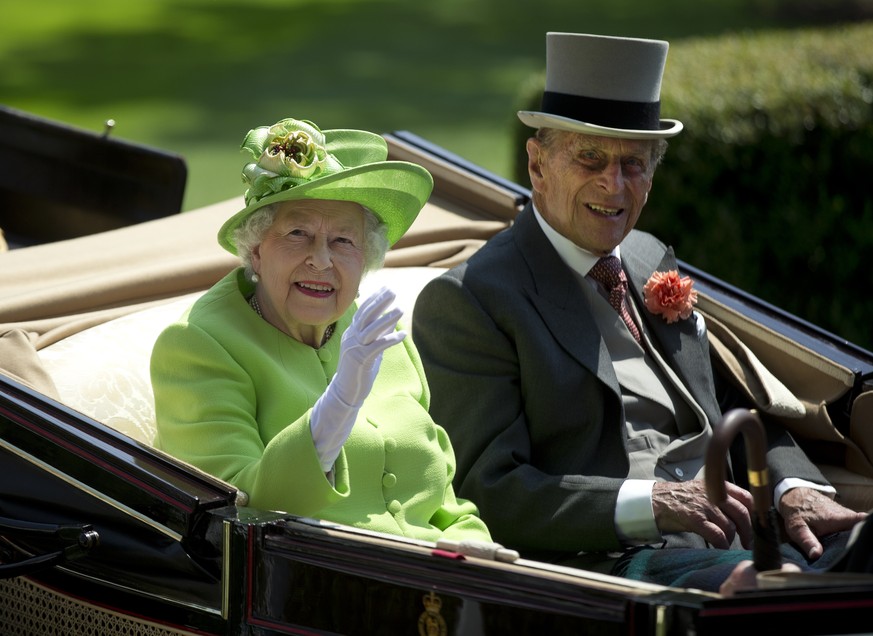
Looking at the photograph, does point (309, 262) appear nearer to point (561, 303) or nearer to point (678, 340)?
point (561, 303)

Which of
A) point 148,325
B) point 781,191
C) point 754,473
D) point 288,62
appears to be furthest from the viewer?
point 288,62

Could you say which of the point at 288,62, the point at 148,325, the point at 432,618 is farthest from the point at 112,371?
the point at 288,62

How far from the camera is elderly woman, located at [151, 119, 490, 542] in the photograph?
Answer: 2363 millimetres

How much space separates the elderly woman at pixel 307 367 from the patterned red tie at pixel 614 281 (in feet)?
1.70

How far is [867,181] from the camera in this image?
226 inches

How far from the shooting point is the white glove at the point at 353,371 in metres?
2.27

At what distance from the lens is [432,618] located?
6.96 feet

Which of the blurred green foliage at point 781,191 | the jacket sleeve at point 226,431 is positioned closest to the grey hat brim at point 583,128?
the jacket sleeve at point 226,431

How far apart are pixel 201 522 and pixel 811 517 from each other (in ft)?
4.55

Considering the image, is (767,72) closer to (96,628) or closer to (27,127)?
(27,127)

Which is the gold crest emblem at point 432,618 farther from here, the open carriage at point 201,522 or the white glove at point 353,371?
the white glove at point 353,371

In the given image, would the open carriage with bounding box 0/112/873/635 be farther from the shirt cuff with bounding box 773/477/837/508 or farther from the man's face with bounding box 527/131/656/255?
the man's face with bounding box 527/131/656/255

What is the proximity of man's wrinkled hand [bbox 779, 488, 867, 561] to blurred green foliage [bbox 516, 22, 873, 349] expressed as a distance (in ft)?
9.57

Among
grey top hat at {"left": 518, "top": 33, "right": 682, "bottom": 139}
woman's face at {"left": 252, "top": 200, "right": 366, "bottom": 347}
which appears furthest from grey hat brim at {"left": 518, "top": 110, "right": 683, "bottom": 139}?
woman's face at {"left": 252, "top": 200, "right": 366, "bottom": 347}
